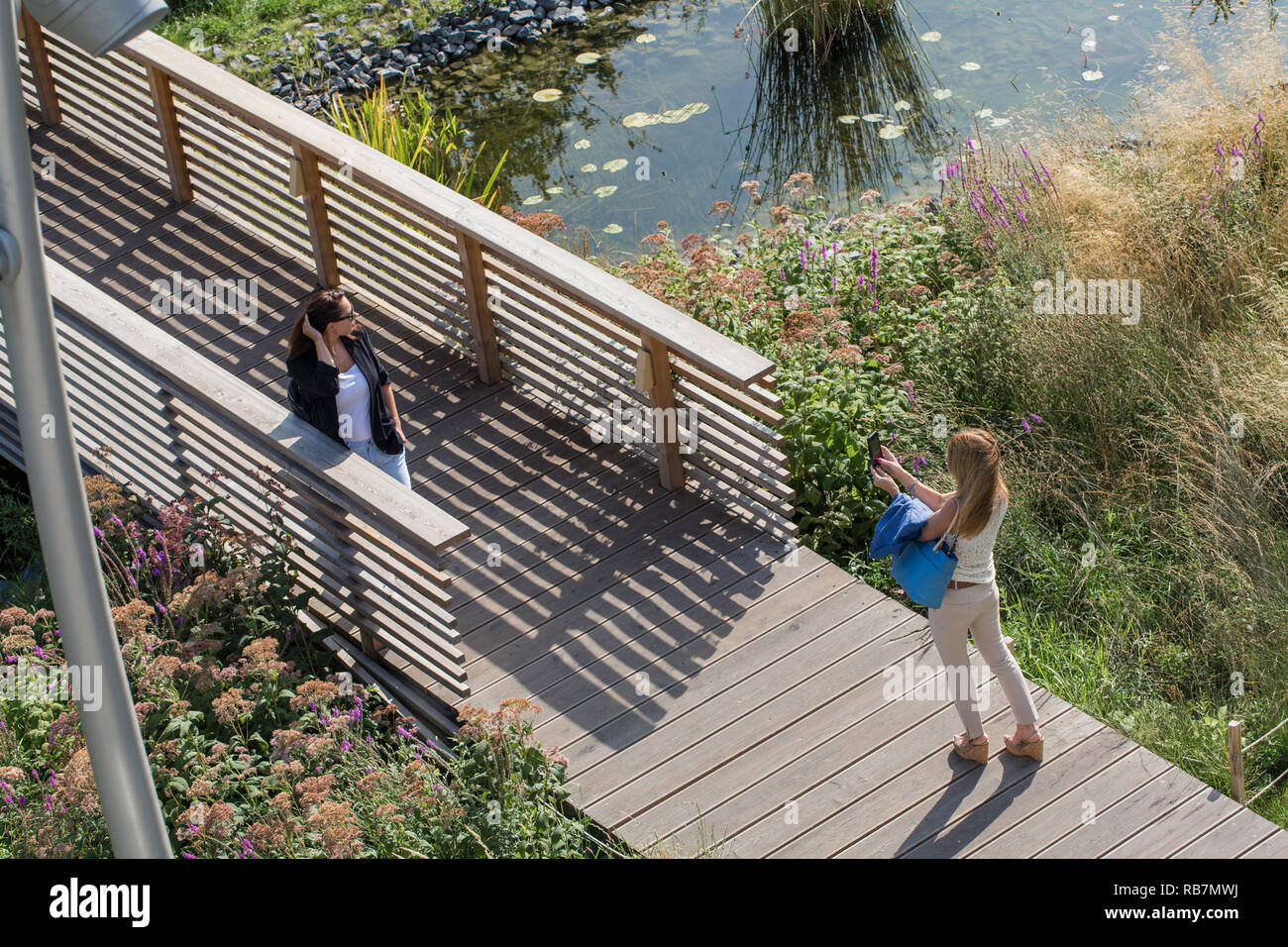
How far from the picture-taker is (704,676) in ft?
20.1

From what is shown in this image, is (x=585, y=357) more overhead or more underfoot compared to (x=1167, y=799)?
more overhead

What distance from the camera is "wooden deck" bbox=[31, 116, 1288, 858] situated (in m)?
5.38

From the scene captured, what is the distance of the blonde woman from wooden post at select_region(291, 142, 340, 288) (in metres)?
4.37

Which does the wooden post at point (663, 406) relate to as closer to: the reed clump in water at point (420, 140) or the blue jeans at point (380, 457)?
the blue jeans at point (380, 457)

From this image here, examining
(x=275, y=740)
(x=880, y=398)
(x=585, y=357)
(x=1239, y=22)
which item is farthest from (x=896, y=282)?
(x=1239, y=22)

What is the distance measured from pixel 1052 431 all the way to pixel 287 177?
15.9 ft

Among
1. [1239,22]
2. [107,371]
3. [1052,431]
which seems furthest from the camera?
[1239,22]

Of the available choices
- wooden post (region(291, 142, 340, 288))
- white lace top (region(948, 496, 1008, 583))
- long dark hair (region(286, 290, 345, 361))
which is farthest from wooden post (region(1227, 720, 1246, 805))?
wooden post (region(291, 142, 340, 288))

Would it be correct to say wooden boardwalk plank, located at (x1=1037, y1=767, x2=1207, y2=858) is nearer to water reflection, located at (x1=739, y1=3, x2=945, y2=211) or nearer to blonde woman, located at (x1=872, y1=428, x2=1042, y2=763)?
blonde woman, located at (x1=872, y1=428, x2=1042, y2=763)

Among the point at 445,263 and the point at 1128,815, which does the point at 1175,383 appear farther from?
the point at 445,263

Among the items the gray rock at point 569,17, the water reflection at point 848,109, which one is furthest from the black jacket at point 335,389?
the gray rock at point 569,17

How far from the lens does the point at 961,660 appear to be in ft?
17.8
